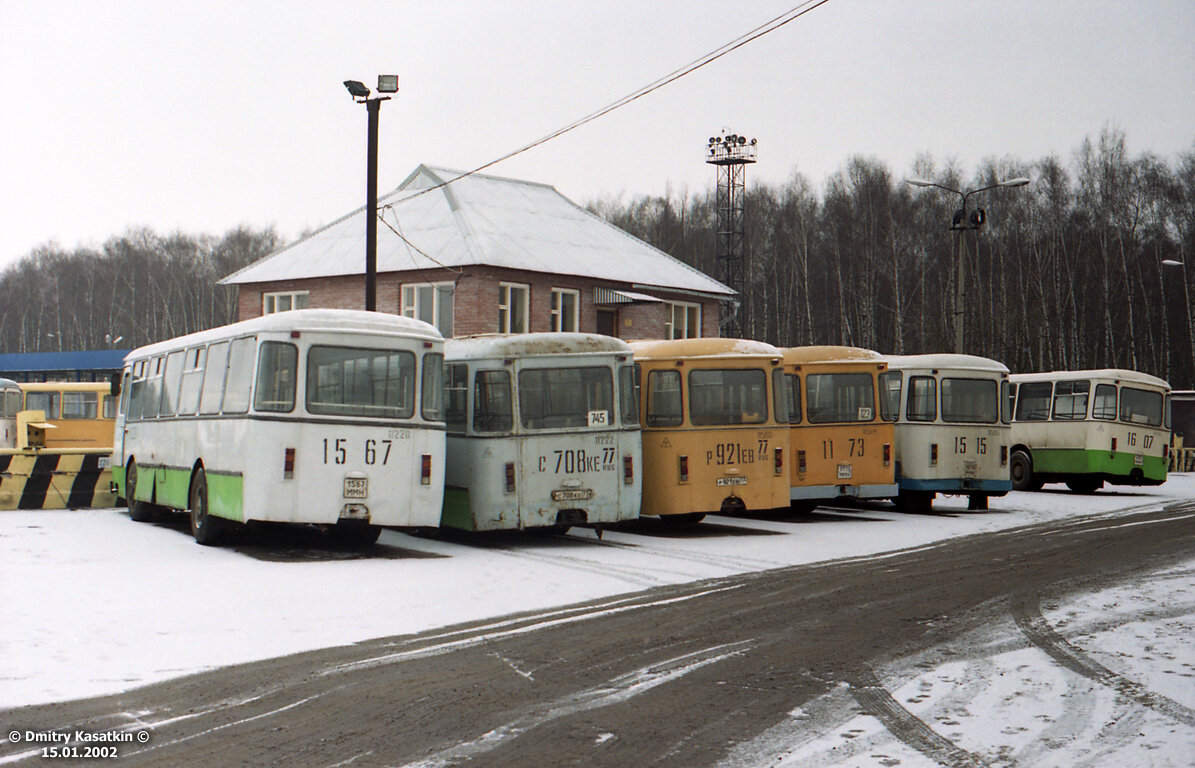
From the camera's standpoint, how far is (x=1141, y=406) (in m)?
29.4

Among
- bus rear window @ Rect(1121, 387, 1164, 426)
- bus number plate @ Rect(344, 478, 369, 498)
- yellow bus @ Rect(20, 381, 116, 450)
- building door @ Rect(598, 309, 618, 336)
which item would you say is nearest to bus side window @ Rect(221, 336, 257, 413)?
bus number plate @ Rect(344, 478, 369, 498)

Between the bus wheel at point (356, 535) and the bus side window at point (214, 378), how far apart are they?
235 cm

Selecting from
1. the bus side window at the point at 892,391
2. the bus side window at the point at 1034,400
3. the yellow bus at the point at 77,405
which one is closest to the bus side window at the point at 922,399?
the bus side window at the point at 892,391

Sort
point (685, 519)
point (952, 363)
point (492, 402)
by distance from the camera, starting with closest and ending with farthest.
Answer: point (492, 402), point (685, 519), point (952, 363)

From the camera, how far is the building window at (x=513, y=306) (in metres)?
36.1

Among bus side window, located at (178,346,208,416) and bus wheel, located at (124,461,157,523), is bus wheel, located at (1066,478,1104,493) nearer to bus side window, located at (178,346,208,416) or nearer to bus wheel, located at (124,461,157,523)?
bus wheel, located at (124,461,157,523)

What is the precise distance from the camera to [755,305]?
7706 cm

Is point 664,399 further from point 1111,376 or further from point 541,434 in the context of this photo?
point 1111,376

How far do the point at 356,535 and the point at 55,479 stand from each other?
25.1 feet

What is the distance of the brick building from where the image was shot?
3591cm

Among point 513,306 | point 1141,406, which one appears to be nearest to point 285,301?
point 513,306

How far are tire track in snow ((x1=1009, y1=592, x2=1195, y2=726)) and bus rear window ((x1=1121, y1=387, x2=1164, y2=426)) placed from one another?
19.4m

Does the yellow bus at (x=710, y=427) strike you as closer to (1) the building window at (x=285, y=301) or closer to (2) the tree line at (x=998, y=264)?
(1) the building window at (x=285, y=301)

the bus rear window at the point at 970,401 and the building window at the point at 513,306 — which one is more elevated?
the building window at the point at 513,306
